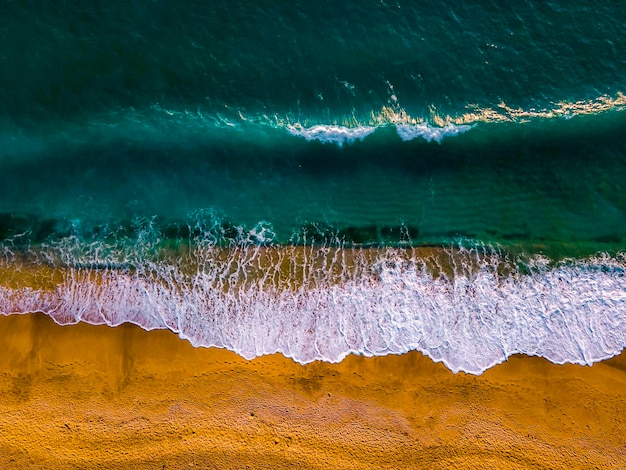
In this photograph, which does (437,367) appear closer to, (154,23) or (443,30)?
(443,30)

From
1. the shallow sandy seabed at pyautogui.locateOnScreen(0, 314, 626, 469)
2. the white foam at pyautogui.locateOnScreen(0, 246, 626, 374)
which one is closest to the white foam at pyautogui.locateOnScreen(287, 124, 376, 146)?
the white foam at pyautogui.locateOnScreen(0, 246, 626, 374)

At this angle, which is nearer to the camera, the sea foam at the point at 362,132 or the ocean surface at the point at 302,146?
the ocean surface at the point at 302,146

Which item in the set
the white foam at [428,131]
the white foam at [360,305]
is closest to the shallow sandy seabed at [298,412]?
the white foam at [360,305]

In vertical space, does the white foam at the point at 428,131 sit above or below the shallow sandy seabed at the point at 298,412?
above

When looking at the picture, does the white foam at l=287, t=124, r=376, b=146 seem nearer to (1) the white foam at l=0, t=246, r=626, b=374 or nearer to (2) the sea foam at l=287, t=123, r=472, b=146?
(2) the sea foam at l=287, t=123, r=472, b=146

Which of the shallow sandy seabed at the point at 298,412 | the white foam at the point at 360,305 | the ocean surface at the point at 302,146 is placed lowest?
the shallow sandy seabed at the point at 298,412

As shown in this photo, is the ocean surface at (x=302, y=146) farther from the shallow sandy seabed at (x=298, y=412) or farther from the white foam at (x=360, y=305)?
the shallow sandy seabed at (x=298, y=412)

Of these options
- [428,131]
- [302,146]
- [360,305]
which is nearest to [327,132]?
[302,146]
